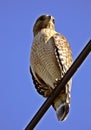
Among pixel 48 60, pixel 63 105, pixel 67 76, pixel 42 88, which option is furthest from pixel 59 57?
pixel 67 76

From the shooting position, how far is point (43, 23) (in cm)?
500

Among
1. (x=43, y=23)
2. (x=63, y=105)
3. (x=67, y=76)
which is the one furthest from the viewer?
(x=43, y=23)

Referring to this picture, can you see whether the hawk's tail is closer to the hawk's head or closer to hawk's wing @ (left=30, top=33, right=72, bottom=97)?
hawk's wing @ (left=30, top=33, right=72, bottom=97)

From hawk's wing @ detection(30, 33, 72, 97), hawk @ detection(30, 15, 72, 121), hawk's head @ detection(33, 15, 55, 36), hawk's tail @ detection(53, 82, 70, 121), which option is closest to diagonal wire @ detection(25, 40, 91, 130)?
hawk's tail @ detection(53, 82, 70, 121)

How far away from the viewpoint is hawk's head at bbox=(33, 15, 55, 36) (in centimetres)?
496

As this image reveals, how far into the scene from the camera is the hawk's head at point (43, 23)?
4.96m

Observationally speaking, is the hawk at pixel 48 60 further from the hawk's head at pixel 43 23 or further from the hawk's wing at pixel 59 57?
the hawk's head at pixel 43 23

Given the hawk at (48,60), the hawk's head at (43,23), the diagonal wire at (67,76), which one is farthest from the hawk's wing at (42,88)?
the diagonal wire at (67,76)

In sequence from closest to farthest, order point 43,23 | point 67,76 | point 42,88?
point 67,76, point 42,88, point 43,23

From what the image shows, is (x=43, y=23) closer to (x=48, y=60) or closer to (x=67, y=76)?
(x=48, y=60)

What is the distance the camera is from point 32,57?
4363 mm

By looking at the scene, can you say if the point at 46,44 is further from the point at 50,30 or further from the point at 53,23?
the point at 53,23

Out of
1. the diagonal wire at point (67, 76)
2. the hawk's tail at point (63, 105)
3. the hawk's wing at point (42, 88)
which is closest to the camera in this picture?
the diagonal wire at point (67, 76)

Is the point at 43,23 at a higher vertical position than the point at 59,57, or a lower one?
higher
